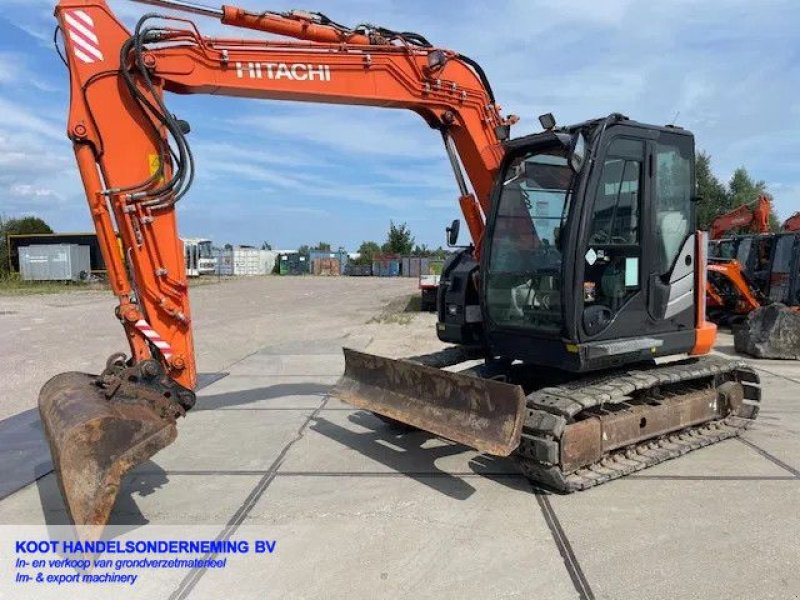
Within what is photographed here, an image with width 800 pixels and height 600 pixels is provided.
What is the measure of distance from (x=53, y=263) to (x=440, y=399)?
1514 inches

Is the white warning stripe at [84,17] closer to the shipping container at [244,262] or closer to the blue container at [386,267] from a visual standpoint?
the blue container at [386,267]

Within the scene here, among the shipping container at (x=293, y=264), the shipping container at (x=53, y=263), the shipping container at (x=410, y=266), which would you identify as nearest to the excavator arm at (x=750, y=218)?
the shipping container at (x=53, y=263)

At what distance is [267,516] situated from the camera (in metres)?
4.50

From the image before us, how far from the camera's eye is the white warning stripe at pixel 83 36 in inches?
182

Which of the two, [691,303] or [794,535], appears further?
[691,303]

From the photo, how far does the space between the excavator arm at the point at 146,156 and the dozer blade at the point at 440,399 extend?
1760 millimetres

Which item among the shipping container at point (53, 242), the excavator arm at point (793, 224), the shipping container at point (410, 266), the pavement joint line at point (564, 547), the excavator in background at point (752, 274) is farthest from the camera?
Result: the shipping container at point (410, 266)

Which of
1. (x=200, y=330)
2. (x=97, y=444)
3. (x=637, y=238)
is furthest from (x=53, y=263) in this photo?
(x=637, y=238)

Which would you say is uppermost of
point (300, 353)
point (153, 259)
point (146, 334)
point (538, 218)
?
point (538, 218)

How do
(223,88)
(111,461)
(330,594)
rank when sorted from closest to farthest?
(330,594)
(111,461)
(223,88)

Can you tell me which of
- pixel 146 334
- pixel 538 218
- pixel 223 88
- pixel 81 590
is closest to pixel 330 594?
pixel 81 590

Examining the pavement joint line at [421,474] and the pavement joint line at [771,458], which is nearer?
the pavement joint line at [421,474]

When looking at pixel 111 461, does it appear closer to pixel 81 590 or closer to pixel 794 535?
pixel 81 590

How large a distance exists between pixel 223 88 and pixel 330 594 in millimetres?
3880
